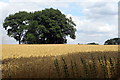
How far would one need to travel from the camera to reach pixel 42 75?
8.18m

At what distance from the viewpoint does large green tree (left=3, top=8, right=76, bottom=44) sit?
3884cm

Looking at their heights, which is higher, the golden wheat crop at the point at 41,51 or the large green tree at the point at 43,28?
the large green tree at the point at 43,28

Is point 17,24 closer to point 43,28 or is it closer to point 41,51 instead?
point 43,28

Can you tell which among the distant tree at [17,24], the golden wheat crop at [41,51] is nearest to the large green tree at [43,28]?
the distant tree at [17,24]

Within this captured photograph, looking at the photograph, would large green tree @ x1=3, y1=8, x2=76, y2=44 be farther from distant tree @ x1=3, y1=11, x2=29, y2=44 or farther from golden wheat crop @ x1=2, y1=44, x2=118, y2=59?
golden wheat crop @ x1=2, y1=44, x2=118, y2=59

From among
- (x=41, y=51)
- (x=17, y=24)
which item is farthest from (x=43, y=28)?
(x=41, y=51)

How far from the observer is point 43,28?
3822cm

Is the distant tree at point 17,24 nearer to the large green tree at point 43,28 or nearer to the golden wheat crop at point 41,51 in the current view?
the large green tree at point 43,28

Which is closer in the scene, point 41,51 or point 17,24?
point 41,51

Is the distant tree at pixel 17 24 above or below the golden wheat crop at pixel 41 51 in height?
above

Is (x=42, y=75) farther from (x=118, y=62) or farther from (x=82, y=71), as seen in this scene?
(x=118, y=62)

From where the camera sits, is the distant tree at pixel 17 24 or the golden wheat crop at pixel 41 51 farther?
the distant tree at pixel 17 24

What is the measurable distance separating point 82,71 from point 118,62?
1.56 m

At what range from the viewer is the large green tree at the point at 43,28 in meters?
38.8
